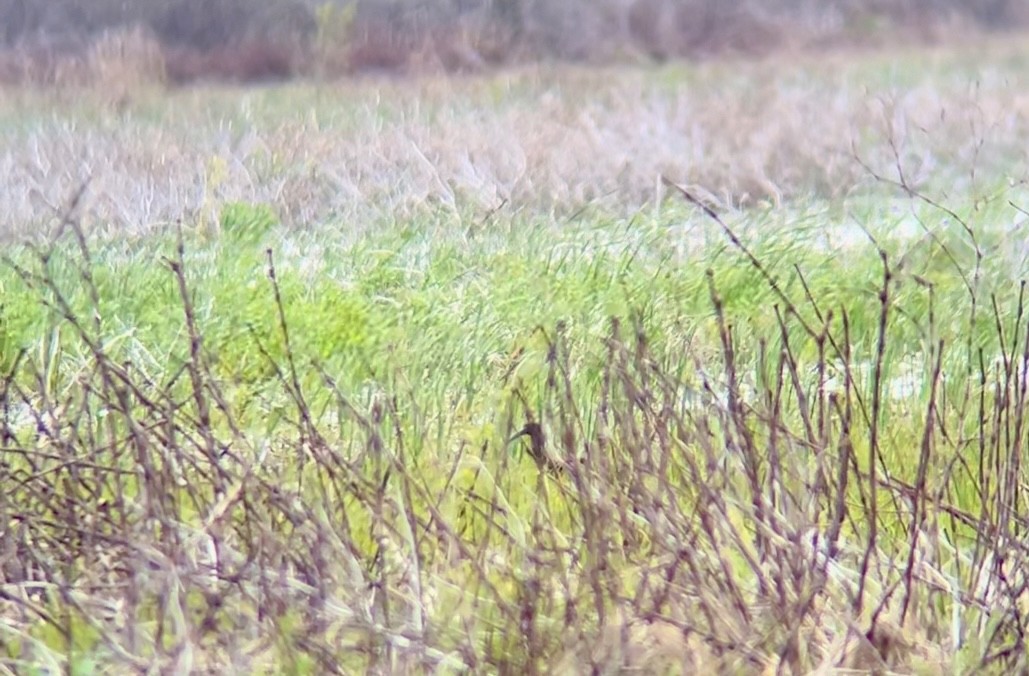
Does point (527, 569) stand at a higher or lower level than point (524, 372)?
lower

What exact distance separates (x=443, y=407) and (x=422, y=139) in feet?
3.31

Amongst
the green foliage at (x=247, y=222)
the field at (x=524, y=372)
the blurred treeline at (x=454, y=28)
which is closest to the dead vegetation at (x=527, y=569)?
the field at (x=524, y=372)

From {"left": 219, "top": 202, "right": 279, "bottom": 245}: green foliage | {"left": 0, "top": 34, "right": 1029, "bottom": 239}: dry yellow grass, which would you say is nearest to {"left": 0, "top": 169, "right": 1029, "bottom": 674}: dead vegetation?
{"left": 219, "top": 202, "right": 279, "bottom": 245}: green foliage

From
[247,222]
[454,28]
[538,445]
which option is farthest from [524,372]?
[454,28]

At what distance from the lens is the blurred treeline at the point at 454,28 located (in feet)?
11.5

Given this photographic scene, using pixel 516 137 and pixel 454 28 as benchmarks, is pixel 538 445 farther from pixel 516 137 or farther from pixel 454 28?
pixel 454 28

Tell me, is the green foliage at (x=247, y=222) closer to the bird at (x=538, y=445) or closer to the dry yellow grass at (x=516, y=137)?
the dry yellow grass at (x=516, y=137)

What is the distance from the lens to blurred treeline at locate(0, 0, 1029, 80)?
3495mm

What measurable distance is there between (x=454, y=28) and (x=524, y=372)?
1.19 metres

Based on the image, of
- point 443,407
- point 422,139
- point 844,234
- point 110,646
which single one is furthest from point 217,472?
point 844,234

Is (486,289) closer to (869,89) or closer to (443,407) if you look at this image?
(443,407)

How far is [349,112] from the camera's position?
3.66m

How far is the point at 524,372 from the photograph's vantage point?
295 centimetres

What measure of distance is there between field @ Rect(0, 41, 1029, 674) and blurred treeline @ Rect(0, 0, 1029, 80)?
8 cm
